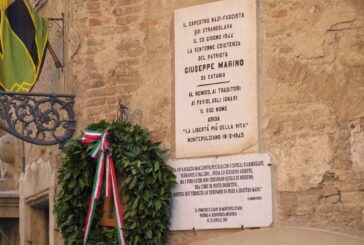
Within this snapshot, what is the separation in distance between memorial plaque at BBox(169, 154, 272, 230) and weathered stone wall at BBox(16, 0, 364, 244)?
0.10m

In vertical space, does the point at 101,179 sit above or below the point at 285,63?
below

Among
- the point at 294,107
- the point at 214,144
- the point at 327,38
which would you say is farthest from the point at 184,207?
the point at 327,38

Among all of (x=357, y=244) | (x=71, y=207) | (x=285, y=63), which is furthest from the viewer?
(x=71, y=207)

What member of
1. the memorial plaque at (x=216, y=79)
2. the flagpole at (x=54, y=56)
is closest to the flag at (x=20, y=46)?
the flagpole at (x=54, y=56)

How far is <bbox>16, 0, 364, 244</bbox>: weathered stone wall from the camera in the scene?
10047 millimetres

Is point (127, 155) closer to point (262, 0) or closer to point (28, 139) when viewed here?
point (28, 139)

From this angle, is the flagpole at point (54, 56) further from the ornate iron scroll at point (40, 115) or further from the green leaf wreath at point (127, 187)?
the green leaf wreath at point (127, 187)

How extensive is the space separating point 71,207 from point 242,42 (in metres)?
2.33

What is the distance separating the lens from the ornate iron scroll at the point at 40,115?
11.5 meters

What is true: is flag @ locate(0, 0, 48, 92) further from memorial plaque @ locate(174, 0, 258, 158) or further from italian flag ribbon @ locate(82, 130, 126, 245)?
memorial plaque @ locate(174, 0, 258, 158)

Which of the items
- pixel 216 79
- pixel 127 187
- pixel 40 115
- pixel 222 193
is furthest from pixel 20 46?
pixel 222 193

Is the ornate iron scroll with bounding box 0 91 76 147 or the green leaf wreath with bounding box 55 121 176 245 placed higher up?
the ornate iron scroll with bounding box 0 91 76 147

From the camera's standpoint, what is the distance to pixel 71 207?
441 inches

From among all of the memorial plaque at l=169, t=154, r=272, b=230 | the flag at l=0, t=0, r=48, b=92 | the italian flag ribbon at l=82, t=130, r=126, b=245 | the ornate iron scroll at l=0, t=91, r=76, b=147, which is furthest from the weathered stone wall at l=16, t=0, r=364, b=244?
the flag at l=0, t=0, r=48, b=92
